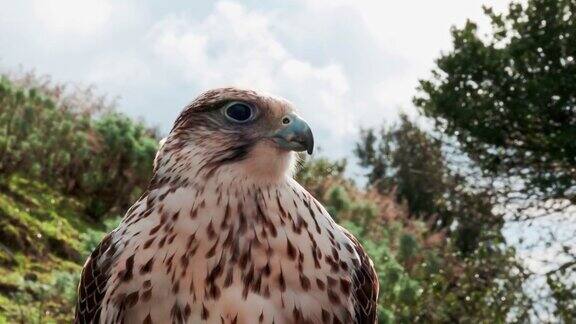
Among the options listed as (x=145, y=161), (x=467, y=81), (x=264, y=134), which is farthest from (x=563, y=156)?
(x=264, y=134)

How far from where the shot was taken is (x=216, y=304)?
265 cm

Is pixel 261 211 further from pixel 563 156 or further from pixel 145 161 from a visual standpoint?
pixel 145 161

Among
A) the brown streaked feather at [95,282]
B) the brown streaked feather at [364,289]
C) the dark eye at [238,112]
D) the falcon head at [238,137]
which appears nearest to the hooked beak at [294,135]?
the falcon head at [238,137]

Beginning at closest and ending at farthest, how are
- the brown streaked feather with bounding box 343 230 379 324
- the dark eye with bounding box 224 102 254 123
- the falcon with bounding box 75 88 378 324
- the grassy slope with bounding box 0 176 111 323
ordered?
the falcon with bounding box 75 88 378 324 → the brown streaked feather with bounding box 343 230 379 324 → the dark eye with bounding box 224 102 254 123 → the grassy slope with bounding box 0 176 111 323

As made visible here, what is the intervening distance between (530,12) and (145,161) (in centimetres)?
518

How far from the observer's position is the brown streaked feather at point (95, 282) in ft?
9.44

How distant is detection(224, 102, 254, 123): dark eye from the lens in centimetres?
304

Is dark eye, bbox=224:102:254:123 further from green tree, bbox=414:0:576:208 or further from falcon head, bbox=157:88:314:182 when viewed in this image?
green tree, bbox=414:0:576:208

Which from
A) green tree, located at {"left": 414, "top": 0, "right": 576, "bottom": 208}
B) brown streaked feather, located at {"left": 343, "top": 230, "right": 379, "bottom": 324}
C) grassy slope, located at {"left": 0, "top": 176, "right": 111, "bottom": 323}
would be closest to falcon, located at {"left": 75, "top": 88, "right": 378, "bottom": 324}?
brown streaked feather, located at {"left": 343, "top": 230, "right": 379, "bottom": 324}

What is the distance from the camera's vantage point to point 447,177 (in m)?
11.6

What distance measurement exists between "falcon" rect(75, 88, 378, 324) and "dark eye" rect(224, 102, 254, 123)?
0.04 meters

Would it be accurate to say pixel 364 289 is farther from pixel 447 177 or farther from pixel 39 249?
pixel 447 177

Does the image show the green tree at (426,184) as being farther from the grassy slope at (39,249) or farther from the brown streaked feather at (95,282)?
Answer: the brown streaked feather at (95,282)

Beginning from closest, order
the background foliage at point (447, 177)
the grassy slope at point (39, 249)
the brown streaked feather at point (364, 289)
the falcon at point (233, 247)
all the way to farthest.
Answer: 1. the falcon at point (233, 247)
2. the brown streaked feather at point (364, 289)
3. the grassy slope at point (39, 249)
4. the background foliage at point (447, 177)
